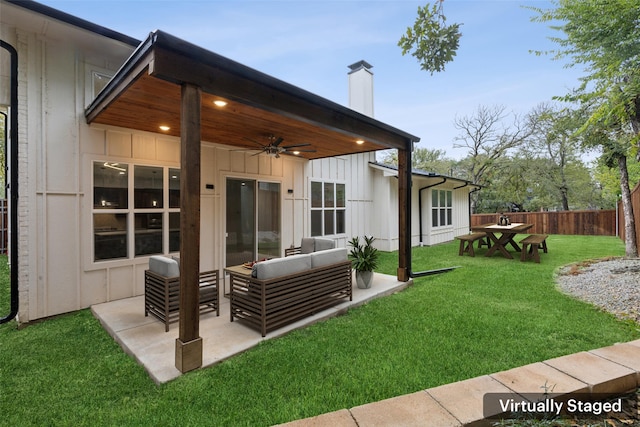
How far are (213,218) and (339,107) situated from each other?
3.28 metres

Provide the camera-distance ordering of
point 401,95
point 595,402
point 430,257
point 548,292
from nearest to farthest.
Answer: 1. point 595,402
2. point 548,292
3. point 430,257
4. point 401,95

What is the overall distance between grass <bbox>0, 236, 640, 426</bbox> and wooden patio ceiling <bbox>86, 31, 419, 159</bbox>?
2.60m

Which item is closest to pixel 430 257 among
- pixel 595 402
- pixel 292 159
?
pixel 292 159

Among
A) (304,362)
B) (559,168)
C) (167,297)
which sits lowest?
(304,362)

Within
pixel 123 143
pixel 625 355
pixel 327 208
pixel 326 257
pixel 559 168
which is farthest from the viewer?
pixel 559 168

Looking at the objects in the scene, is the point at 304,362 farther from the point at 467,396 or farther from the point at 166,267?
the point at 166,267

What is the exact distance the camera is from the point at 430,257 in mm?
8156

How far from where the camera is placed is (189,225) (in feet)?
8.16

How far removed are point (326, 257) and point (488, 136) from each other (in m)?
20.3

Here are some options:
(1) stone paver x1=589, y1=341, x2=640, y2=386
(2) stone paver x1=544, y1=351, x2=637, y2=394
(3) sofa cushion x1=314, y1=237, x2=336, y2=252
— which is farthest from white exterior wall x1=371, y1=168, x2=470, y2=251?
(2) stone paver x1=544, y1=351, x2=637, y2=394

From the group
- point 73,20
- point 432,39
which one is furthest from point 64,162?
point 432,39

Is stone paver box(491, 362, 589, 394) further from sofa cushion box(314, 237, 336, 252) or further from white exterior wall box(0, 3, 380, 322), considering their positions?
white exterior wall box(0, 3, 380, 322)

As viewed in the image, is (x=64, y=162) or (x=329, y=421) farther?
(x=64, y=162)

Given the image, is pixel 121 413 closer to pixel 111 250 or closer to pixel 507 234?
pixel 111 250
